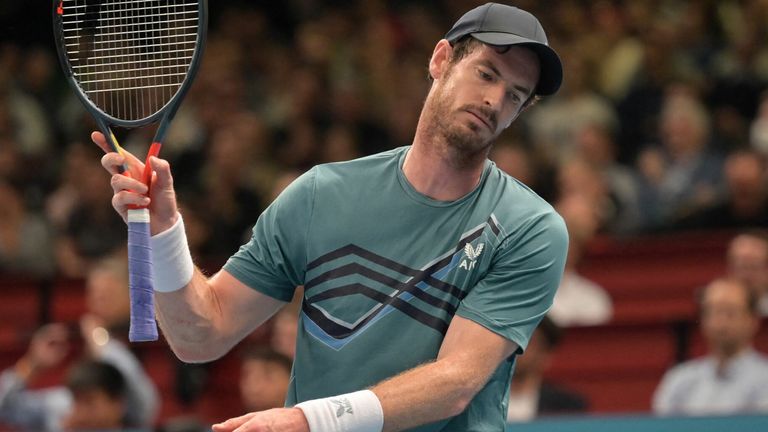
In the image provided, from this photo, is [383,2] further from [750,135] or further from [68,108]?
[750,135]

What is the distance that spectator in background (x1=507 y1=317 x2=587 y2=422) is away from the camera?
6.94 m

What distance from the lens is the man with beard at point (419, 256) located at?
3.69 m

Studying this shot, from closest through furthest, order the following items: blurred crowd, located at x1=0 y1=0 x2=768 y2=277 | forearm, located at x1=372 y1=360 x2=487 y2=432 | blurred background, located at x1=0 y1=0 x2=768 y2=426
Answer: forearm, located at x1=372 y1=360 x2=487 y2=432 → blurred background, located at x1=0 y1=0 x2=768 y2=426 → blurred crowd, located at x1=0 y1=0 x2=768 y2=277

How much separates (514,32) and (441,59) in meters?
0.29

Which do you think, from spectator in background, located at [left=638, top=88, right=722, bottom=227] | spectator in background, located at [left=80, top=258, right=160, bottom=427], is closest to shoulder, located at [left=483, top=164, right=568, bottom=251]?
spectator in background, located at [left=80, top=258, right=160, bottom=427]

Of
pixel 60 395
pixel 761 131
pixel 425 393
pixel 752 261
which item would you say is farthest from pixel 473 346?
pixel 761 131

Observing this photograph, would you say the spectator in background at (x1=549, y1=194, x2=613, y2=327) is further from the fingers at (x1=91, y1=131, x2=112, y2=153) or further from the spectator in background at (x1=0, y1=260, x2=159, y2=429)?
the fingers at (x1=91, y1=131, x2=112, y2=153)

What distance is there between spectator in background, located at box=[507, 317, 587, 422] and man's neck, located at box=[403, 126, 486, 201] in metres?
3.14

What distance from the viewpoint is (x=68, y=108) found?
37.7 feet

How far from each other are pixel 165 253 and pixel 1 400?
4.93 metres

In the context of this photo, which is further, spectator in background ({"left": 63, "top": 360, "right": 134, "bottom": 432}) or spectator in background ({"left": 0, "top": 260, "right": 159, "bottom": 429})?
spectator in background ({"left": 0, "top": 260, "right": 159, "bottom": 429})

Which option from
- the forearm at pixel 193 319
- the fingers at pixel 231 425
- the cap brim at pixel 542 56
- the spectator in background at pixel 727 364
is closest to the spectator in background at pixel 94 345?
the spectator in background at pixel 727 364

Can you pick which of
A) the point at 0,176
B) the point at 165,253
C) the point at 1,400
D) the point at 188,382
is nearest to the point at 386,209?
the point at 165,253

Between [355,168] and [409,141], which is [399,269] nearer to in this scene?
[355,168]
